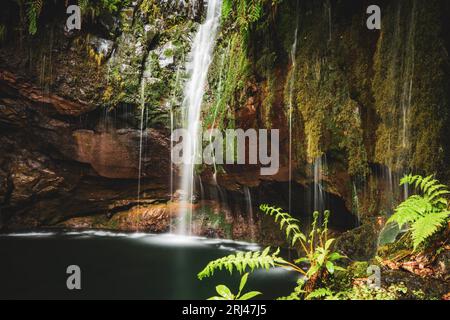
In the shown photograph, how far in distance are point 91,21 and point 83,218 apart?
5805mm

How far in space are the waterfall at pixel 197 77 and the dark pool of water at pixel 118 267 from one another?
7.76ft

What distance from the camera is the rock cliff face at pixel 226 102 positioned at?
603cm

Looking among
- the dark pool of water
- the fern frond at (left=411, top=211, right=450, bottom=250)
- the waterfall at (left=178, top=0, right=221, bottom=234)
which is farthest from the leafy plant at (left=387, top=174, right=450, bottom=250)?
the waterfall at (left=178, top=0, right=221, bottom=234)

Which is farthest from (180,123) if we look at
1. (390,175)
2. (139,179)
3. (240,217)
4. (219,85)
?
(390,175)

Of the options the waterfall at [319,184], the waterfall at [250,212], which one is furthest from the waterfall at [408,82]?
the waterfall at [250,212]

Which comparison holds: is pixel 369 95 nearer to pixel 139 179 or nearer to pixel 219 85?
pixel 219 85

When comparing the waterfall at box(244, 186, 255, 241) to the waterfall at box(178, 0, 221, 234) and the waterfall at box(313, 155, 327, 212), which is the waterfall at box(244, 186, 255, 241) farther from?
the waterfall at box(313, 155, 327, 212)

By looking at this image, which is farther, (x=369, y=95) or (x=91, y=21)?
(x=91, y=21)

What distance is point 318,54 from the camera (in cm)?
713

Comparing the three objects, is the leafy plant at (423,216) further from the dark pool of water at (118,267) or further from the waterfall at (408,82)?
the dark pool of water at (118,267)

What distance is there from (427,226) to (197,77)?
7.15 meters

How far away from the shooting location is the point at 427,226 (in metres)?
3.28

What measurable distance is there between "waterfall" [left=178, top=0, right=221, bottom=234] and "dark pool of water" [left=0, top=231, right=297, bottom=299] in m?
2.37

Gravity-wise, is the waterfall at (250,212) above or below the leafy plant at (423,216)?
below
